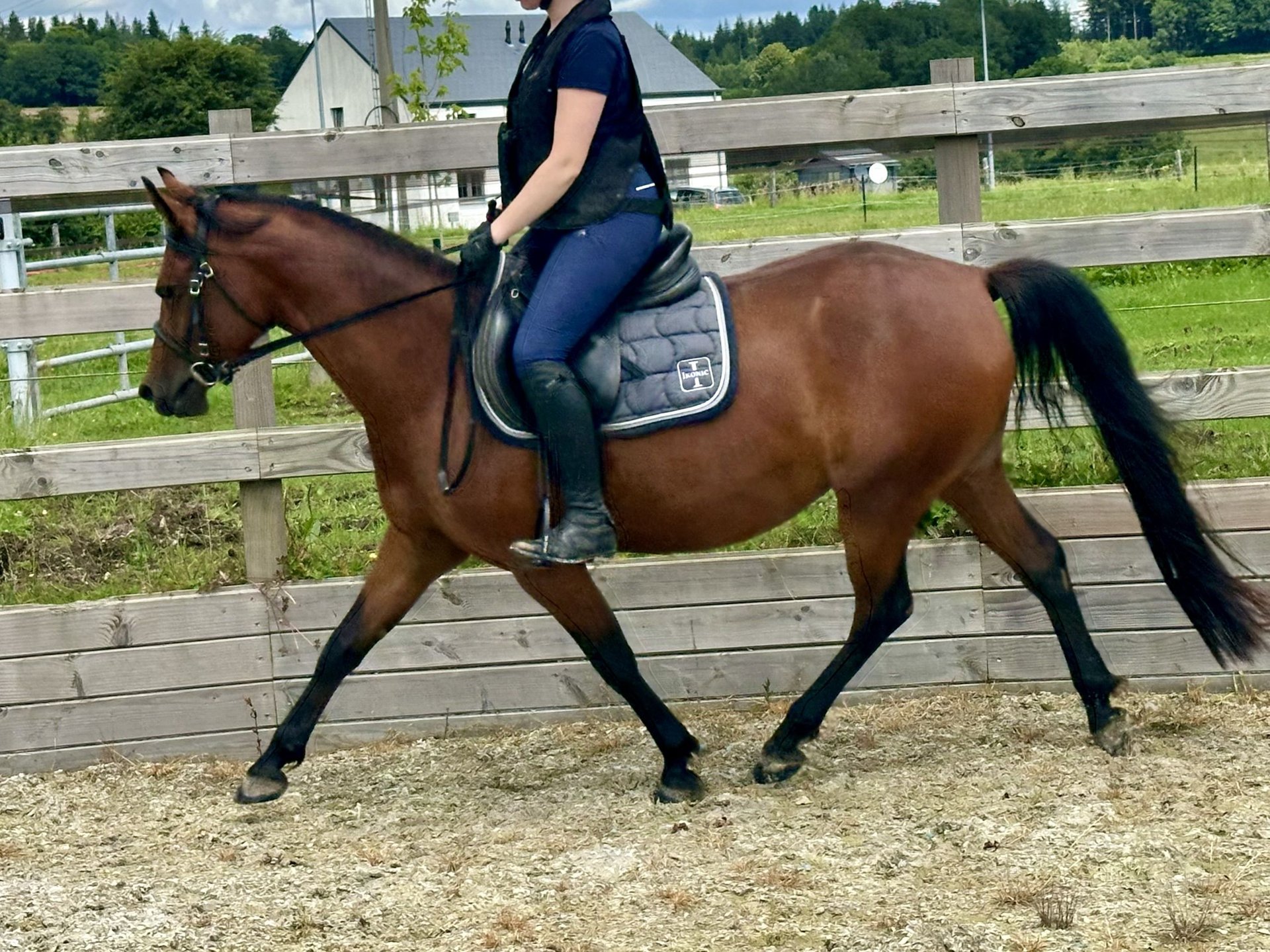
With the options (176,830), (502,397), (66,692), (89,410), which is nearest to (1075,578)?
(502,397)

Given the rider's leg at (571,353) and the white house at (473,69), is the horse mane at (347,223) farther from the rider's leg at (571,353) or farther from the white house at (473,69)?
the white house at (473,69)

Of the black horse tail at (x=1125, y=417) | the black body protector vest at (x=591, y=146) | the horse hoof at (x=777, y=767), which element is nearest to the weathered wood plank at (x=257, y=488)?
the black body protector vest at (x=591, y=146)

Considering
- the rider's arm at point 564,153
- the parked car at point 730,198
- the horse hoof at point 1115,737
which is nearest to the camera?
the rider's arm at point 564,153

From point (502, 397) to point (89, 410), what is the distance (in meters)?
7.10

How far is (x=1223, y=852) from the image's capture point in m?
3.80

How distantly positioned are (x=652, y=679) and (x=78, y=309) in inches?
98.8

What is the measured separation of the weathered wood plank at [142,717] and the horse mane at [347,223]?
186 centimetres

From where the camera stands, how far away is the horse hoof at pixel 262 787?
4.76 meters

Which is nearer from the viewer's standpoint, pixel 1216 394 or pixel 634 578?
pixel 1216 394

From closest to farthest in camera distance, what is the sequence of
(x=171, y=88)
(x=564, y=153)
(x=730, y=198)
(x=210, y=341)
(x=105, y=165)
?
1. (x=564, y=153)
2. (x=210, y=341)
3. (x=105, y=165)
4. (x=730, y=198)
5. (x=171, y=88)

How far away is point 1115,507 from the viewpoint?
5.35 m

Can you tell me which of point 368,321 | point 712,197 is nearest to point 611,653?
point 368,321

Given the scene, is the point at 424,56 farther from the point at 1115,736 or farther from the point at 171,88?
the point at 171,88

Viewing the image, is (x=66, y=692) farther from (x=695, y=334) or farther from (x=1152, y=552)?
(x=1152, y=552)
